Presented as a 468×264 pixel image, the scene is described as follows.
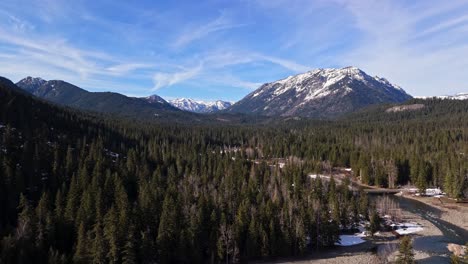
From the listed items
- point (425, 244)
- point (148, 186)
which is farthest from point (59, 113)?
point (425, 244)

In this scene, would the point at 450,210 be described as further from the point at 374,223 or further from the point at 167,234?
the point at 167,234

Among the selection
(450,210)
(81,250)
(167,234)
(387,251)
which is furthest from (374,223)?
(81,250)

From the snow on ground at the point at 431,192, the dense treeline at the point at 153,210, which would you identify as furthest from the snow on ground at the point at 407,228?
the snow on ground at the point at 431,192

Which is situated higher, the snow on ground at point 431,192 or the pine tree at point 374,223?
the snow on ground at point 431,192

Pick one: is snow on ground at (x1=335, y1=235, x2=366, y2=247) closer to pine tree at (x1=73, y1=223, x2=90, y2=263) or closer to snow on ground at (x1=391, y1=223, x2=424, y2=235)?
snow on ground at (x1=391, y1=223, x2=424, y2=235)

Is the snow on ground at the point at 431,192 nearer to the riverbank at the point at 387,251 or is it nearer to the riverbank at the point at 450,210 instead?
the riverbank at the point at 450,210

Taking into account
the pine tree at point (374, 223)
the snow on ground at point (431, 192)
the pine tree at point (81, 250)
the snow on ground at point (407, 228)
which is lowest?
the pine tree at point (81, 250)
